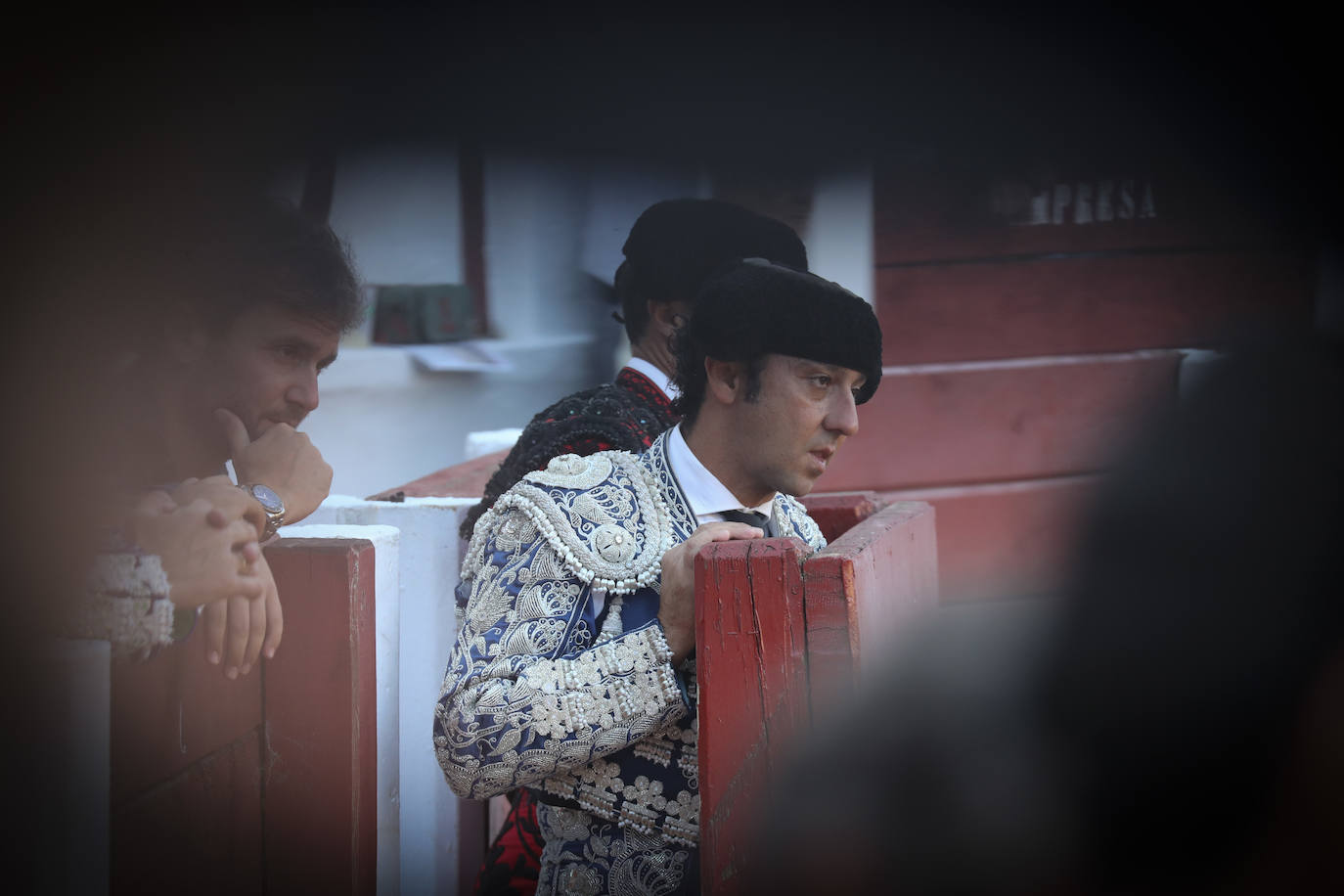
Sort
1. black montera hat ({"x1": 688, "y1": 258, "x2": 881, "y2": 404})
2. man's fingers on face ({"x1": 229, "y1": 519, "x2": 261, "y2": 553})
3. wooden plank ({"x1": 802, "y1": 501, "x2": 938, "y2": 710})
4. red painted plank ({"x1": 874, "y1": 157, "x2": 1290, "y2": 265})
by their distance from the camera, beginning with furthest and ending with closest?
red painted plank ({"x1": 874, "y1": 157, "x2": 1290, "y2": 265}), black montera hat ({"x1": 688, "y1": 258, "x2": 881, "y2": 404}), wooden plank ({"x1": 802, "y1": 501, "x2": 938, "y2": 710}), man's fingers on face ({"x1": 229, "y1": 519, "x2": 261, "y2": 553})

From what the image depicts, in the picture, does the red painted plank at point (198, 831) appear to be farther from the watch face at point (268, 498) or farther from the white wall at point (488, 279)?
the white wall at point (488, 279)

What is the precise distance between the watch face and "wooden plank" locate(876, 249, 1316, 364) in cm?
309

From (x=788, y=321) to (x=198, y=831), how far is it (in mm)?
966

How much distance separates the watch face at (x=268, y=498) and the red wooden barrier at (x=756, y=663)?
1.59ft

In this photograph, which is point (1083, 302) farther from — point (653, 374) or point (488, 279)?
point (488, 279)

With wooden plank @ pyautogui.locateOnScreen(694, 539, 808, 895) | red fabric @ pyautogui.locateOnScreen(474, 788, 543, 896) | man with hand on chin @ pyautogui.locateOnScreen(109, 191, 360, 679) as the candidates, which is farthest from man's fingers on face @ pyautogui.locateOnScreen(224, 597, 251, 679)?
red fabric @ pyautogui.locateOnScreen(474, 788, 543, 896)

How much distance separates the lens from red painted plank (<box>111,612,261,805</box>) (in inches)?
40.9

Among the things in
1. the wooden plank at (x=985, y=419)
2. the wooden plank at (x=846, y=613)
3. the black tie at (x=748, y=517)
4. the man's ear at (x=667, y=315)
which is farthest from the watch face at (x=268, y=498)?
the wooden plank at (x=985, y=419)

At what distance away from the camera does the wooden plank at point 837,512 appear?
A: 81.7 inches

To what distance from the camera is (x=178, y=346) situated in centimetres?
105

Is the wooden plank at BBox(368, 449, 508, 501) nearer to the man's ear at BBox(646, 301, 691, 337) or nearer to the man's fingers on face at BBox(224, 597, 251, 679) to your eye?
the man's ear at BBox(646, 301, 691, 337)

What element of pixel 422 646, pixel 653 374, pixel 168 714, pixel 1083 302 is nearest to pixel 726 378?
pixel 653 374

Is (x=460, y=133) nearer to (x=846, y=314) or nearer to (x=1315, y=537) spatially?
(x=846, y=314)

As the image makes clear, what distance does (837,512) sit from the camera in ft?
6.82
